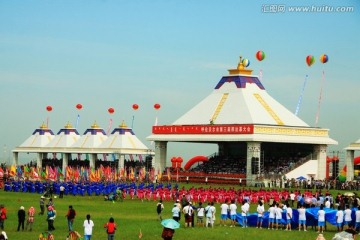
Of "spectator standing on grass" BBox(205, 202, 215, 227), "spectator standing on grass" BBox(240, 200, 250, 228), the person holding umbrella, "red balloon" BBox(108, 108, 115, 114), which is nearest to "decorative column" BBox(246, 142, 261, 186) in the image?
"spectator standing on grass" BBox(240, 200, 250, 228)

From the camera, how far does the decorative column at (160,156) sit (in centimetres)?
8644

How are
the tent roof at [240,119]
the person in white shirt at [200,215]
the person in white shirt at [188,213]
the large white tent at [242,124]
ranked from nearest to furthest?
1. the person in white shirt at [188,213]
2. the person in white shirt at [200,215]
3. the large white tent at [242,124]
4. the tent roof at [240,119]

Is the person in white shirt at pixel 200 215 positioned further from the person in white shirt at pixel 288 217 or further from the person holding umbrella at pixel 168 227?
the person holding umbrella at pixel 168 227

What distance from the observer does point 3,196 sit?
5984cm

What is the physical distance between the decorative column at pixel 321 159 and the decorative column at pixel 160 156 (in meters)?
14.0

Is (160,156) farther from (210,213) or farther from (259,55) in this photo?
(210,213)

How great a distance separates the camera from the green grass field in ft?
117

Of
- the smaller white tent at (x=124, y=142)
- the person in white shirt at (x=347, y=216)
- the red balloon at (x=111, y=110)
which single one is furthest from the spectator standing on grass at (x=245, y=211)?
the red balloon at (x=111, y=110)

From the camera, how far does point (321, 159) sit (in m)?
82.4

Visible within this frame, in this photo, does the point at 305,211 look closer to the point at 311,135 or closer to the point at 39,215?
the point at 39,215

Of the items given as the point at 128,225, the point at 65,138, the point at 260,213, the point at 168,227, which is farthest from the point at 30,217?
the point at 65,138

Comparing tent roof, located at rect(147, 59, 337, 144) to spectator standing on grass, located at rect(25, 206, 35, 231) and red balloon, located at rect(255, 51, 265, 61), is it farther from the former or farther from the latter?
spectator standing on grass, located at rect(25, 206, 35, 231)

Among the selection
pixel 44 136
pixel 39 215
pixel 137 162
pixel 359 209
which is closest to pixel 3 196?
pixel 39 215

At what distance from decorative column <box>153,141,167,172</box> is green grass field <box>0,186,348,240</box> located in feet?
102
